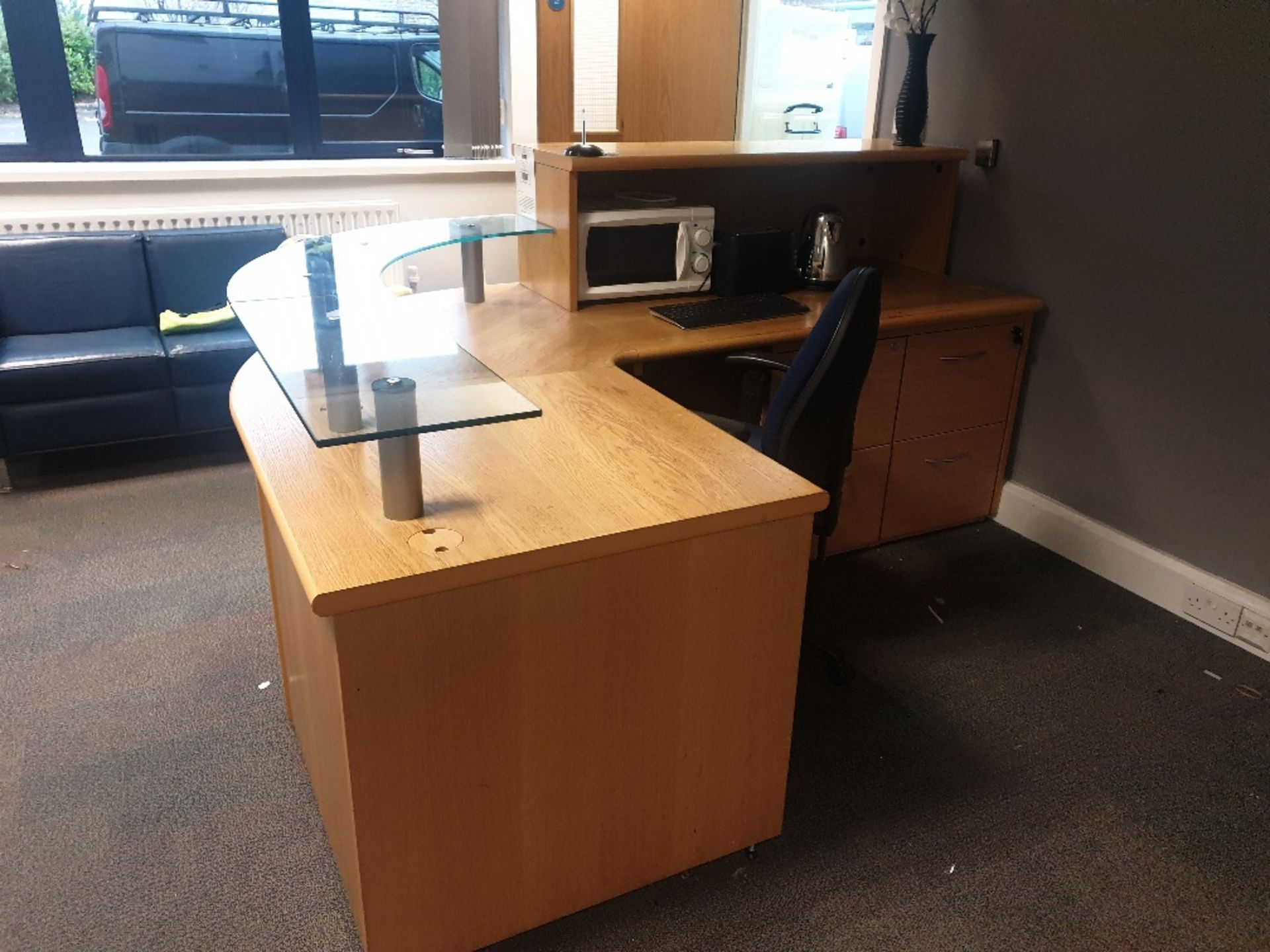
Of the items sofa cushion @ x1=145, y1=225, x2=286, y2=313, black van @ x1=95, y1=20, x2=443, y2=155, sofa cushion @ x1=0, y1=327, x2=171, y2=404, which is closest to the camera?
sofa cushion @ x1=0, y1=327, x2=171, y2=404

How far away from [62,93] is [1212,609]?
15.1 ft

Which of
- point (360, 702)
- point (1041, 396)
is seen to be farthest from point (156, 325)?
point (1041, 396)

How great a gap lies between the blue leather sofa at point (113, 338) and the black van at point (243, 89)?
864 millimetres

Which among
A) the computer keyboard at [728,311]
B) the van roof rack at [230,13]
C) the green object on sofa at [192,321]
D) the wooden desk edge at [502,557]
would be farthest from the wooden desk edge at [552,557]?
the van roof rack at [230,13]

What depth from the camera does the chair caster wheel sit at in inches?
91.7

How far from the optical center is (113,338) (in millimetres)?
3492

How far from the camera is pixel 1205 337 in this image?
2479 millimetres

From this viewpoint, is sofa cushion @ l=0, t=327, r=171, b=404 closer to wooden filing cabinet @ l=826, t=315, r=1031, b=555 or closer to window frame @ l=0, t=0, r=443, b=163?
window frame @ l=0, t=0, r=443, b=163

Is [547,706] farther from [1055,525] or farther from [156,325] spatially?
[156,325]

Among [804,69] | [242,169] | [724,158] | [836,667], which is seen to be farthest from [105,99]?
[836,667]

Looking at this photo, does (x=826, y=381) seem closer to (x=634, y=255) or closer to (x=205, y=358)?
(x=634, y=255)

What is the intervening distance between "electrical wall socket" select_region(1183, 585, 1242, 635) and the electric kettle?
1.34 meters

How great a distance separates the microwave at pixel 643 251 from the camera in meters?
2.67

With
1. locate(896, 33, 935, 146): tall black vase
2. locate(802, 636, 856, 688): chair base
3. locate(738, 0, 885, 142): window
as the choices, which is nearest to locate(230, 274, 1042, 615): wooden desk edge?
locate(802, 636, 856, 688): chair base
